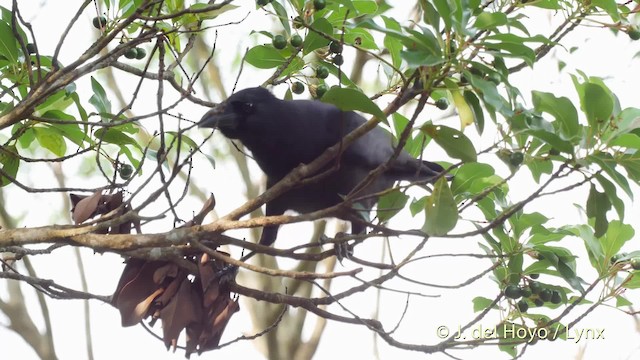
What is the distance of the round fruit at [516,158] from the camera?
236cm

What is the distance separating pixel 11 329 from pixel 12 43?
554 cm

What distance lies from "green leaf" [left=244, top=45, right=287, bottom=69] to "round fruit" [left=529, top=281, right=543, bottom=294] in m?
1.27

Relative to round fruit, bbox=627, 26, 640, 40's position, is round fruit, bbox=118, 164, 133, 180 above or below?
below

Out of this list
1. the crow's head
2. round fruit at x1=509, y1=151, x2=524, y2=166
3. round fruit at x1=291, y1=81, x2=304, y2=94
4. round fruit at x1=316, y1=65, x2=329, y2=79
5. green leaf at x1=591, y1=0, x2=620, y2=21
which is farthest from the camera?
the crow's head

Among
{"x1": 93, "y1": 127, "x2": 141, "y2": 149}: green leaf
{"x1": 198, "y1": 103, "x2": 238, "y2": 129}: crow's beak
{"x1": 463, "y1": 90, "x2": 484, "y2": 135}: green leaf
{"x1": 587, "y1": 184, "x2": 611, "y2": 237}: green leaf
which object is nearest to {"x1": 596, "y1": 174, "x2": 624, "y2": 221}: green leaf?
{"x1": 587, "y1": 184, "x2": 611, "y2": 237}: green leaf

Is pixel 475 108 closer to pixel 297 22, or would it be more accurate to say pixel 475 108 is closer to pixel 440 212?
pixel 440 212

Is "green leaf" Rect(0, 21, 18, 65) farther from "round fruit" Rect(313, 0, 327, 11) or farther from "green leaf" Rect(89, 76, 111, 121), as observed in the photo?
"round fruit" Rect(313, 0, 327, 11)

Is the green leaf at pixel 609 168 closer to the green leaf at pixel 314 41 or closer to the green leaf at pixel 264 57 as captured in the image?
the green leaf at pixel 314 41

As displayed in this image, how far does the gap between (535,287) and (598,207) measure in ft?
1.83

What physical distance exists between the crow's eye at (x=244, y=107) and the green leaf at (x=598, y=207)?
161 centimetres

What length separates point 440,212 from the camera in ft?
6.97

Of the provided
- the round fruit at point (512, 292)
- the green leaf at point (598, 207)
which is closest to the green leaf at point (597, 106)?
the green leaf at point (598, 207)

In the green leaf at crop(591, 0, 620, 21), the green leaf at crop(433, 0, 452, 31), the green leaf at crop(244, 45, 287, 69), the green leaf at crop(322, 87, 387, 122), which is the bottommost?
the green leaf at crop(322, 87, 387, 122)

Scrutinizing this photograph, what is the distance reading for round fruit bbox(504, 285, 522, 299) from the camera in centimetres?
285
